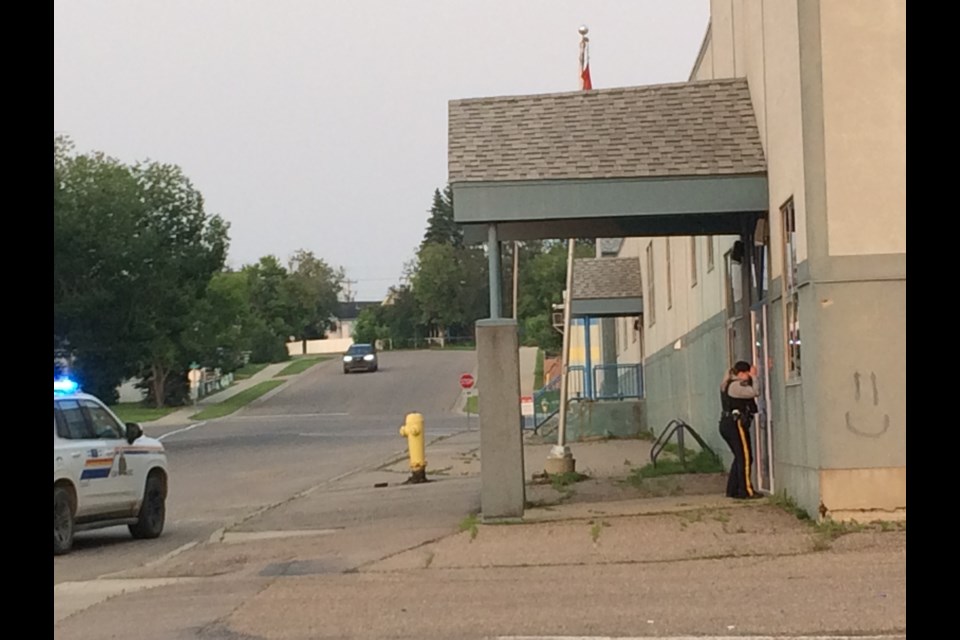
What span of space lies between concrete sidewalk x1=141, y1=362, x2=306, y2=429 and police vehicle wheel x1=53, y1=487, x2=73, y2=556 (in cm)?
3725

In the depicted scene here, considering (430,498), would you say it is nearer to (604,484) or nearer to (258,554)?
(604,484)

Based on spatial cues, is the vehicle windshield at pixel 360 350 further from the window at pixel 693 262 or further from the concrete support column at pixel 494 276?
the concrete support column at pixel 494 276

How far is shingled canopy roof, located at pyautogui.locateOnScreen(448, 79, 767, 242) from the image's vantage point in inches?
646

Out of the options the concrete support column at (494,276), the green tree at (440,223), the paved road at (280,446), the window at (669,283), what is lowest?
the paved road at (280,446)

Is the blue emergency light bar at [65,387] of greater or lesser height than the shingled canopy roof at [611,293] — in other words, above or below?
below

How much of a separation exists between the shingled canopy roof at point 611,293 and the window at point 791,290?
2117 centimetres

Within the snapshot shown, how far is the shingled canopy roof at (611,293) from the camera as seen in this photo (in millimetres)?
37500

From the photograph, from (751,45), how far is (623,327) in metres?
28.3

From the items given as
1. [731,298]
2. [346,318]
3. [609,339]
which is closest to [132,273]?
[609,339]

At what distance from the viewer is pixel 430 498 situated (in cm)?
2048

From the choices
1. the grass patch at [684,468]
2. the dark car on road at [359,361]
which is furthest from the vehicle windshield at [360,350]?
the grass patch at [684,468]

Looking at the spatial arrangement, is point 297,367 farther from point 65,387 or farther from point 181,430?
point 65,387

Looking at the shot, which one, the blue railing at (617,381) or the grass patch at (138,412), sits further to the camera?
the grass patch at (138,412)

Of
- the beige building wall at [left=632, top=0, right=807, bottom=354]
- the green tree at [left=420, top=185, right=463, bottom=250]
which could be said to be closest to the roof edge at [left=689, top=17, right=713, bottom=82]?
the beige building wall at [left=632, top=0, right=807, bottom=354]
